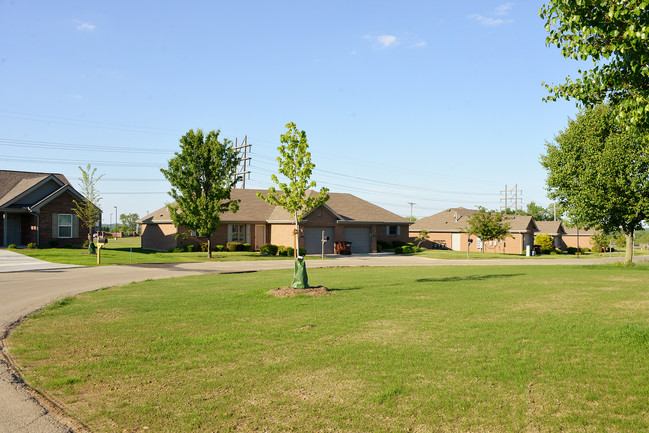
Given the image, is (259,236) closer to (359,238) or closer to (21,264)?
(359,238)

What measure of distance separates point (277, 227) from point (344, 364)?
38.6 metres

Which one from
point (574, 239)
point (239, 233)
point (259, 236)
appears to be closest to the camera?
point (239, 233)

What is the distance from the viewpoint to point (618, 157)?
28.5m

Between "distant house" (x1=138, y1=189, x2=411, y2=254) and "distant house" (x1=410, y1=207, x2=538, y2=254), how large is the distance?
524 inches

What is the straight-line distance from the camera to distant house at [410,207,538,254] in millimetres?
60125

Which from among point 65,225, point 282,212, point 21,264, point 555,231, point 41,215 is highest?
point 282,212

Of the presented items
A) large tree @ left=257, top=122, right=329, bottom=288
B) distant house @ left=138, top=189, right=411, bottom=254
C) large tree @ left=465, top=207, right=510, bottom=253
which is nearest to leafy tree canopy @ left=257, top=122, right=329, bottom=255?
large tree @ left=257, top=122, right=329, bottom=288

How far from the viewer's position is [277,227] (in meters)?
45.6

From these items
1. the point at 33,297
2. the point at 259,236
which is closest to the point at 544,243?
the point at 259,236

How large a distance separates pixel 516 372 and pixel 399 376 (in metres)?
1.59

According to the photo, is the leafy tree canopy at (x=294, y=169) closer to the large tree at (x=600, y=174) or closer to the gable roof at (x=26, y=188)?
the large tree at (x=600, y=174)

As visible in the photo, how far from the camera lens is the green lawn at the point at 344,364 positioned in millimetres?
5340

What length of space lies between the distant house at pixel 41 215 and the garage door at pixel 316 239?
18054mm

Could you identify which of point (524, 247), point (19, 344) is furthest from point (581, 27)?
point (524, 247)
